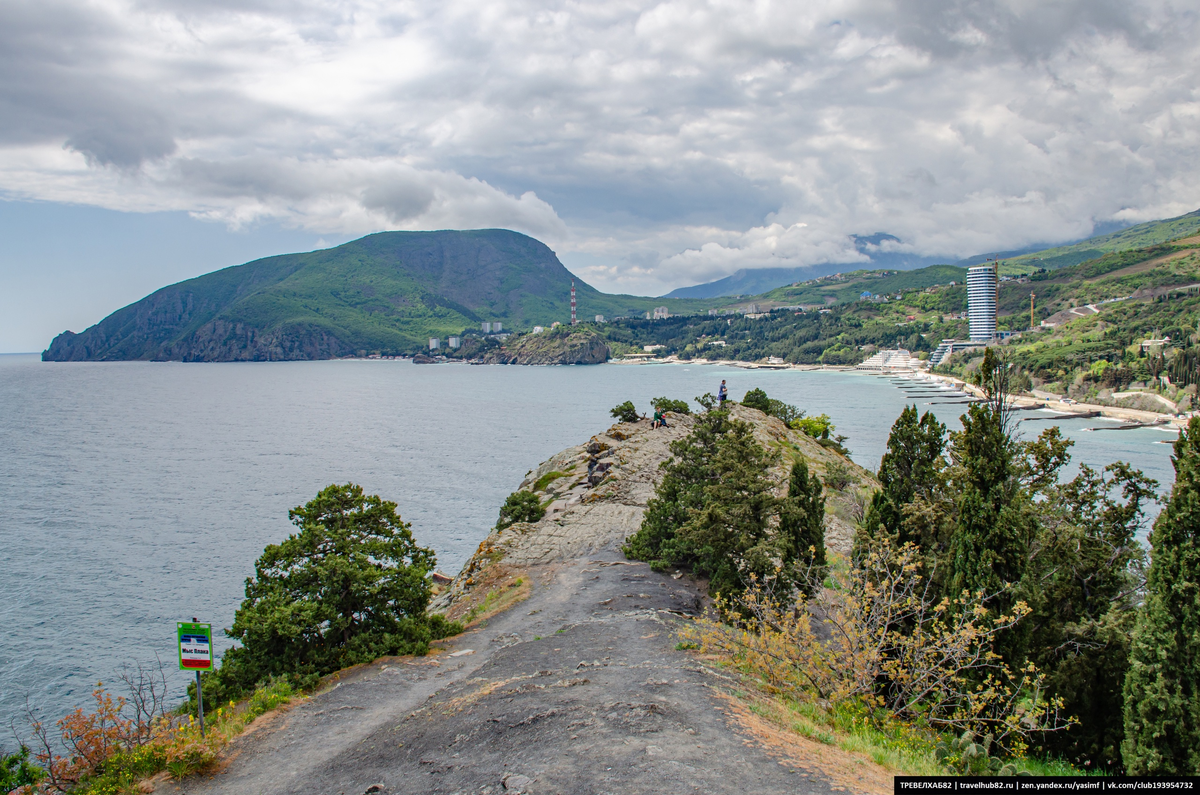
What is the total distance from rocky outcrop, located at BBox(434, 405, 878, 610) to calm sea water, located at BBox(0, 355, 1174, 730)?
26.2ft

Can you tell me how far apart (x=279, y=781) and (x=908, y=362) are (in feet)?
708

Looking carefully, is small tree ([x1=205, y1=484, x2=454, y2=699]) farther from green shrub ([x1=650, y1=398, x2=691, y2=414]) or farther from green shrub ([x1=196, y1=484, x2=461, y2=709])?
green shrub ([x1=650, y1=398, x2=691, y2=414])

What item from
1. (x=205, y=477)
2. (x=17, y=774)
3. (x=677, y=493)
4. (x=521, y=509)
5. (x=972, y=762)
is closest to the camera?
(x=17, y=774)

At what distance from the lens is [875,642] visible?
43.0 ft

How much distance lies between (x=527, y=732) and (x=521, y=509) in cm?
2483

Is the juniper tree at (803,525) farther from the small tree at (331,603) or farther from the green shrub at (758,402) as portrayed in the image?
the green shrub at (758,402)

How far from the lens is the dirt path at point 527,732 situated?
9234 millimetres

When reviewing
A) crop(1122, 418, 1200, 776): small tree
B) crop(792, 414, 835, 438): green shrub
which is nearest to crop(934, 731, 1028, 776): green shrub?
crop(1122, 418, 1200, 776): small tree

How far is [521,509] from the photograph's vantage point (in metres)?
35.5

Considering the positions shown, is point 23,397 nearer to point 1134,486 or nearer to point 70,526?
point 70,526

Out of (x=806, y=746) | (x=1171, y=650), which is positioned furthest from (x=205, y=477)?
(x=1171, y=650)

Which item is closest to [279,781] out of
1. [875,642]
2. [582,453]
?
[875,642]

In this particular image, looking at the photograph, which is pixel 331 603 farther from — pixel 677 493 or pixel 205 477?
pixel 205 477

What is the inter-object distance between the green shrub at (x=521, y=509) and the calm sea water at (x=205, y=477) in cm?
498
